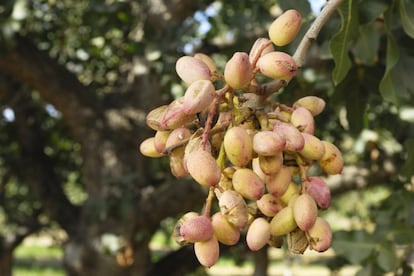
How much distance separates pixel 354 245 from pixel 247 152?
0.87m

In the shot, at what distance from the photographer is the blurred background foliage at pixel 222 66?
1170 millimetres

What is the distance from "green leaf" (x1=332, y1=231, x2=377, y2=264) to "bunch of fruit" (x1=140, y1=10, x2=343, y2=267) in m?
0.76

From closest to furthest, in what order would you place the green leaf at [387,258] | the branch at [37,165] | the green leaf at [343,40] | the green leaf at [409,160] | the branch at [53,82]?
the green leaf at [343,40], the green leaf at [409,160], the green leaf at [387,258], the branch at [53,82], the branch at [37,165]

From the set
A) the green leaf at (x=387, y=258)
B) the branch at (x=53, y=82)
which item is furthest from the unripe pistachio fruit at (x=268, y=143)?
the branch at (x=53, y=82)

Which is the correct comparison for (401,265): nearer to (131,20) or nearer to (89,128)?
(131,20)

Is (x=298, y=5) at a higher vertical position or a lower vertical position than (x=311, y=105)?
lower

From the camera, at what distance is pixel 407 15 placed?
3.15ft

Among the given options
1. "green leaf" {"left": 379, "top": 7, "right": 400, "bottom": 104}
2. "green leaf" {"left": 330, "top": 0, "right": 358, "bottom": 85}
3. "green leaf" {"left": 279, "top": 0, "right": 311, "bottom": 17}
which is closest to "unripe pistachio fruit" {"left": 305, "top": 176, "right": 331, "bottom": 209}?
"green leaf" {"left": 330, "top": 0, "right": 358, "bottom": 85}

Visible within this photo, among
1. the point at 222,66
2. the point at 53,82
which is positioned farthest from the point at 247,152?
the point at 53,82

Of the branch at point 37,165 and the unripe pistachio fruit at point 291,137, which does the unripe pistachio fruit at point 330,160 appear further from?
the branch at point 37,165

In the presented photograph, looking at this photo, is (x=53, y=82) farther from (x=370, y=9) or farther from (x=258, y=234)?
(x=258, y=234)

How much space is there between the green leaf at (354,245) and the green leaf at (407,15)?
0.55 meters

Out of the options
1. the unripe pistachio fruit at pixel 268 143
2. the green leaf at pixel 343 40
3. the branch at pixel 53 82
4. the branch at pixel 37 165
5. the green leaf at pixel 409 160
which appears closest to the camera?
the unripe pistachio fruit at pixel 268 143

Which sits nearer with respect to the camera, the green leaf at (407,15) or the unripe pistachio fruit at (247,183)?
the unripe pistachio fruit at (247,183)
